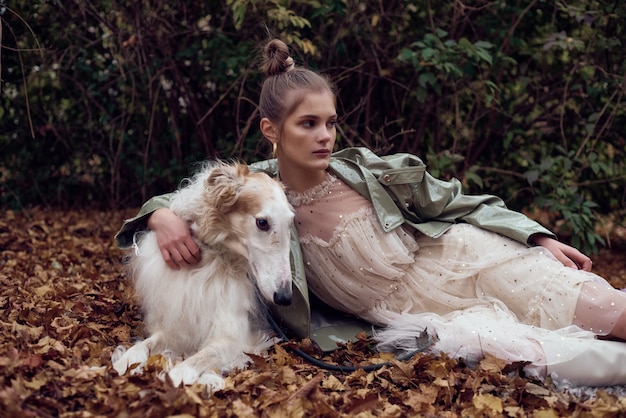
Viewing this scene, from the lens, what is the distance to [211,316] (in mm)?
2590

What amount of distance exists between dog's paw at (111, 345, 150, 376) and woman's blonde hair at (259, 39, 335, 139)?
3.63ft

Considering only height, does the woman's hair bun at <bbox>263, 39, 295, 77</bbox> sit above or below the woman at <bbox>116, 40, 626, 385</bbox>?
above

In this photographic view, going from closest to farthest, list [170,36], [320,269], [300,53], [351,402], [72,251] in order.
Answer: [351,402] → [320,269] → [72,251] → [300,53] → [170,36]

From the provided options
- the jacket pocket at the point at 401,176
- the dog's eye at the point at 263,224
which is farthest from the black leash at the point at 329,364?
the jacket pocket at the point at 401,176

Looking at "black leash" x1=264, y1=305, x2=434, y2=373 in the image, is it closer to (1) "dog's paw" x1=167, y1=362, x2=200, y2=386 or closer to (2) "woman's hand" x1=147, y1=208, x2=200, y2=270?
(2) "woman's hand" x1=147, y1=208, x2=200, y2=270

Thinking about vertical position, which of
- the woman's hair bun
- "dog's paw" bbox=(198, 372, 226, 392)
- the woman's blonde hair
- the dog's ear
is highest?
the woman's hair bun

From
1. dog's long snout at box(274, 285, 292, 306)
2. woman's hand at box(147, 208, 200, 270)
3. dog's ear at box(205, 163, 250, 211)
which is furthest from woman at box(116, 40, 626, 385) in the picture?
dog's long snout at box(274, 285, 292, 306)

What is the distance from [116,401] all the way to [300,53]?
3.78 meters

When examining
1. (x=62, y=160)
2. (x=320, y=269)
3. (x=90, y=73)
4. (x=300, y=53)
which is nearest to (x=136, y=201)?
(x=62, y=160)

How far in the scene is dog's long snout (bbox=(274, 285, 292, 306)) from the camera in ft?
7.79

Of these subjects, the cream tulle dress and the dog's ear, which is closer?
the dog's ear

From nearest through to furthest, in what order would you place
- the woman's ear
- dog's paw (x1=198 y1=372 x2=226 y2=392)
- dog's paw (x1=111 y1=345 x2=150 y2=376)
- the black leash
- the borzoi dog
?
dog's paw (x1=198 y1=372 x2=226 y2=392)
dog's paw (x1=111 y1=345 x2=150 y2=376)
the borzoi dog
the black leash
the woman's ear

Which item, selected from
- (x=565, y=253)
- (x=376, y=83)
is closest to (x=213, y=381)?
(x=565, y=253)

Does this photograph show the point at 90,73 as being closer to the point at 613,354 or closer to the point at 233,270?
the point at 233,270
